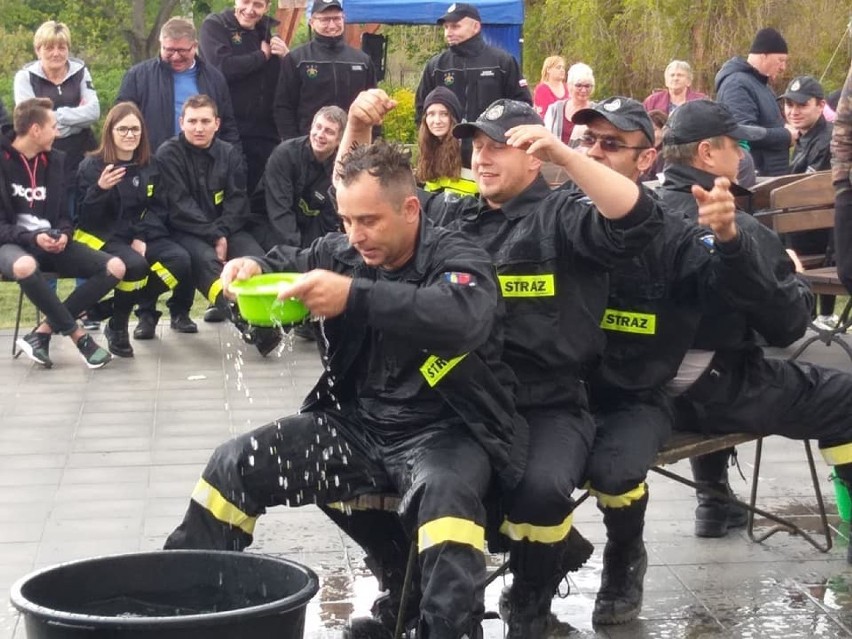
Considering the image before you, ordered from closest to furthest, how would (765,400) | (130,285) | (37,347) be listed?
1. (765,400)
2. (37,347)
3. (130,285)

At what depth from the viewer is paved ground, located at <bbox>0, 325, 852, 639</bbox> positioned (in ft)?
16.2

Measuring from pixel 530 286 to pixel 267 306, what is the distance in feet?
3.00

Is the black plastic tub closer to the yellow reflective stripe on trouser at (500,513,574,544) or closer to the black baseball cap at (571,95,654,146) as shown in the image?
the yellow reflective stripe on trouser at (500,513,574,544)

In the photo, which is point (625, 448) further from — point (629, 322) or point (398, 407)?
point (398, 407)

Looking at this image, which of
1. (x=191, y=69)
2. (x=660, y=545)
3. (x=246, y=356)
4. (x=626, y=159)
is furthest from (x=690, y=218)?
(x=191, y=69)

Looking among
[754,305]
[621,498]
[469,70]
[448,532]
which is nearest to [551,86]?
[469,70]

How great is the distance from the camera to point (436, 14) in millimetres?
15078

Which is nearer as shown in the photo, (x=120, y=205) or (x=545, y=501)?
(x=545, y=501)

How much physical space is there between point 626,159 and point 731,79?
6.35 meters

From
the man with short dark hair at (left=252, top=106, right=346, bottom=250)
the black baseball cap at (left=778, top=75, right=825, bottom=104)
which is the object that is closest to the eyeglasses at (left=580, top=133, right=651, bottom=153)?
the man with short dark hair at (left=252, top=106, right=346, bottom=250)

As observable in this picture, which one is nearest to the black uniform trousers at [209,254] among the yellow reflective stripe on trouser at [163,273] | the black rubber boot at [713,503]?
the yellow reflective stripe on trouser at [163,273]

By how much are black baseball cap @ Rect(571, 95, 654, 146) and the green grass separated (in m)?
6.47

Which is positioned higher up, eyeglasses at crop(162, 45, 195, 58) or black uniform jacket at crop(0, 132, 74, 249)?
eyeglasses at crop(162, 45, 195, 58)

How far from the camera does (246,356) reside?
31.0 ft
